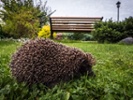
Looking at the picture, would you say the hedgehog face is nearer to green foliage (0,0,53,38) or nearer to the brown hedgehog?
the brown hedgehog

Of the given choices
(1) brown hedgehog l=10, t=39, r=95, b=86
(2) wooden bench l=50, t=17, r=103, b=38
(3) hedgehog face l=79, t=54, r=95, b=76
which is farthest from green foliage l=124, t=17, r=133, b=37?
(1) brown hedgehog l=10, t=39, r=95, b=86

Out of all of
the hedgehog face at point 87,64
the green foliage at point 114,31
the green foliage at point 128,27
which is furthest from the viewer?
the green foliage at point 128,27

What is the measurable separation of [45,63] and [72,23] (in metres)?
15.6

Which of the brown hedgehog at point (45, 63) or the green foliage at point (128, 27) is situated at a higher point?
the green foliage at point (128, 27)

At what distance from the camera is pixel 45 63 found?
4074 mm

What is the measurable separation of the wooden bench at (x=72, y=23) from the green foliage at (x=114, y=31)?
2.24 metres

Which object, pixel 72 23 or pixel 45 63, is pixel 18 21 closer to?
pixel 72 23

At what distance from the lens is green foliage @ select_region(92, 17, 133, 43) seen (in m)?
16.1

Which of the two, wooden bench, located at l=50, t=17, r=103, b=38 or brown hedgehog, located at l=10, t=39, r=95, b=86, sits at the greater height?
wooden bench, located at l=50, t=17, r=103, b=38

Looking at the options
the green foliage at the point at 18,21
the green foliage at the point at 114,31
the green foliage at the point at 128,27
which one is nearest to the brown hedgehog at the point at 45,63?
the green foliage at the point at 114,31

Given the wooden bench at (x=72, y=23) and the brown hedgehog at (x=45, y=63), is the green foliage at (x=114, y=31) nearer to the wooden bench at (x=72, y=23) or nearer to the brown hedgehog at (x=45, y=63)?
the wooden bench at (x=72, y=23)

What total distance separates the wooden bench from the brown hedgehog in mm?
14592

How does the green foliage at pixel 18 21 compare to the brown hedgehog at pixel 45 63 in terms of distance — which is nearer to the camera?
the brown hedgehog at pixel 45 63

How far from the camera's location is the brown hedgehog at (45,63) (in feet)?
13.3
